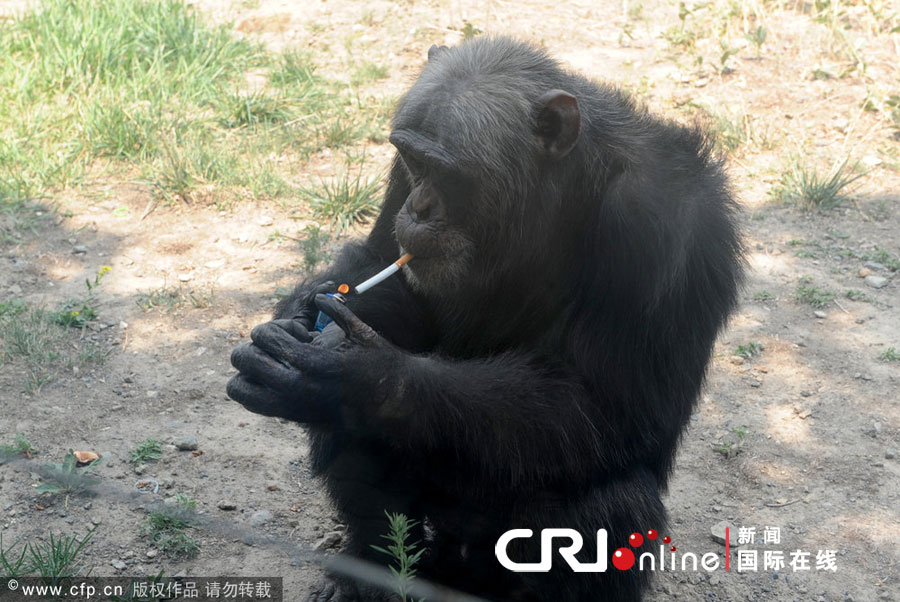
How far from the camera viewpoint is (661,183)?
4.22 meters

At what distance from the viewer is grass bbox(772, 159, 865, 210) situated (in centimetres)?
838

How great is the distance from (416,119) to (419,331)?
1.15m

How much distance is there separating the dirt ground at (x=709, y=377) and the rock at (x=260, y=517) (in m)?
0.01

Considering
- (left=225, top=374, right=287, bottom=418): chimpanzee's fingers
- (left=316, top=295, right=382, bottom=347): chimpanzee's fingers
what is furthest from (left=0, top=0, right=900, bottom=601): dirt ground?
(left=316, top=295, right=382, bottom=347): chimpanzee's fingers

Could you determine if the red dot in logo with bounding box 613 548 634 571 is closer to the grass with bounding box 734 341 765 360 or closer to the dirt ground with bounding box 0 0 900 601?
the dirt ground with bounding box 0 0 900 601

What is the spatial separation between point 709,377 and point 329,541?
9.73ft

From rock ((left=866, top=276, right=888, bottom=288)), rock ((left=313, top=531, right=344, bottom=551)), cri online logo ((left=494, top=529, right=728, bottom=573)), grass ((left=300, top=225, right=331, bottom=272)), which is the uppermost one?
rock ((left=866, top=276, right=888, bottom=288))

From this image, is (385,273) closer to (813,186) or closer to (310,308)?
(310,308)

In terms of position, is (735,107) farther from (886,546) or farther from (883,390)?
(886,546)

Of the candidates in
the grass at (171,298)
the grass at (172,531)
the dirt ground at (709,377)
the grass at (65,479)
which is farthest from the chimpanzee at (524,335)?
the grass at (171,298)

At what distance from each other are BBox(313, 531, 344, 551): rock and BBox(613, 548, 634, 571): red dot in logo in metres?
1.61

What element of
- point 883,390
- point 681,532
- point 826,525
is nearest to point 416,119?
point 681,532

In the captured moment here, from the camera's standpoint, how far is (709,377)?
263 inches

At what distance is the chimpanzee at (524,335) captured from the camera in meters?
3.98
